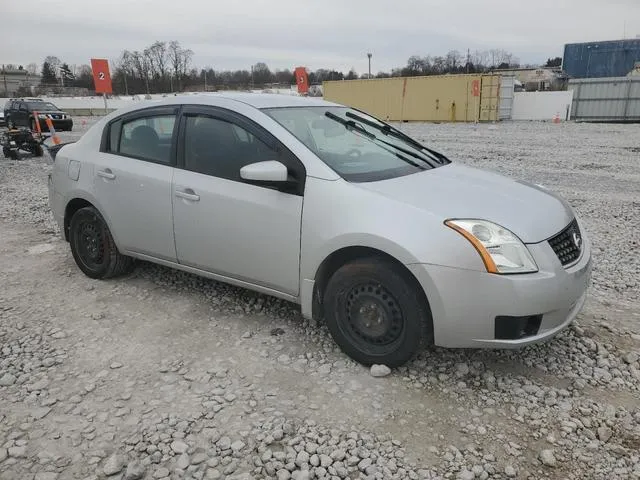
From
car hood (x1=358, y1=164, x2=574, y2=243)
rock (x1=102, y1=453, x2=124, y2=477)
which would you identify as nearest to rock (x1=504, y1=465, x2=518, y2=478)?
car hood (x1=358, y1=164, x2=574, y2=243)

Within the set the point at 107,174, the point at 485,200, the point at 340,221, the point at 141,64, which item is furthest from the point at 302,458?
the point at 141,64

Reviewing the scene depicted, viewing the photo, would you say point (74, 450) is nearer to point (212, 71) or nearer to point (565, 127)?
point (565, 127)

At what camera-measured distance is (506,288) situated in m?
2.72

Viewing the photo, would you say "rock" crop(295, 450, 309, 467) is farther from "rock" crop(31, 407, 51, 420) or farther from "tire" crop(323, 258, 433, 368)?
"rock" crop(31, 407, 51, 420)

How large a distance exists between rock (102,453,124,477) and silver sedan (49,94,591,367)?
1392 mm

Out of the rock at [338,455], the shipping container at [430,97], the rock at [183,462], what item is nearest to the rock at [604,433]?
the rock at [338,455]

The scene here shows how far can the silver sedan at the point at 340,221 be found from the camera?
9.22ft

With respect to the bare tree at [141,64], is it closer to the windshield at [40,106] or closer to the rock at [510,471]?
the windshield at [40,106]

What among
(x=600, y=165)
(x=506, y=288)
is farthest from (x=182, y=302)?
(x=600, y=165)

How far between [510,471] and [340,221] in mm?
A: 1580

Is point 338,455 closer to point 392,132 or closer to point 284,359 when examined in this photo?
point 284,359

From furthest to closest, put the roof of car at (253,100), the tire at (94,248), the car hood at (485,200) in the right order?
1. the tire at (94,248)
2. the roof of car at (253,100)
3. the car hood at (485,200)

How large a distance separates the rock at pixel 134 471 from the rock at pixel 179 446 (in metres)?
0.17

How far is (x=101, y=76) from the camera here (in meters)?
17.3
